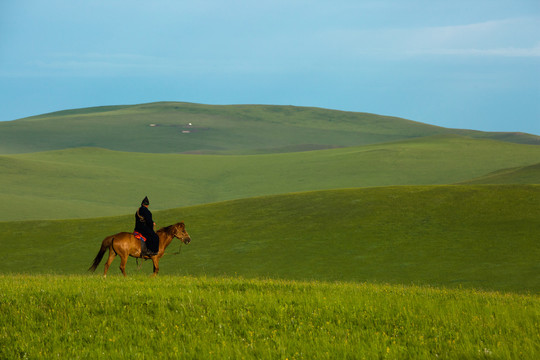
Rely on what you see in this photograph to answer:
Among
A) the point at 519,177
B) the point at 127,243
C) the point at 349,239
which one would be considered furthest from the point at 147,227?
the point at 519,177

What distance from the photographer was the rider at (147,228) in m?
17.3

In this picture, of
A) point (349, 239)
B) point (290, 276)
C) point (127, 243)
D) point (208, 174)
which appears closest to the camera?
point (127, 243)

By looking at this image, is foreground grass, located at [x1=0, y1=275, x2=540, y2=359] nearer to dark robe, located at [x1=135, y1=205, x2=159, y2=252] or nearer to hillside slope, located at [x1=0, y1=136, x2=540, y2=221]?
dark robe, located at [x1=135, y1=205, x2=159, y2=252]

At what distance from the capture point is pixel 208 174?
11038 cm

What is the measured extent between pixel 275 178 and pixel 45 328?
89.0 metres

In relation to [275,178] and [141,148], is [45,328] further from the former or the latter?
[141,148]

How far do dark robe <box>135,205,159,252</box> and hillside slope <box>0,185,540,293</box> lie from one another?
11.0 metres

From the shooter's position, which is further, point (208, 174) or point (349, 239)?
point (208, 174)

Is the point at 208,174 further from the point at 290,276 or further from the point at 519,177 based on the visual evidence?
the point at 290,276

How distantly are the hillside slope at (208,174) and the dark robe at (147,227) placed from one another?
160ft

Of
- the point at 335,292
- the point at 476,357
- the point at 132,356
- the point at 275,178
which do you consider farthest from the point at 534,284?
the point at 275,178

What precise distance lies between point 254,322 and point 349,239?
2305 cm

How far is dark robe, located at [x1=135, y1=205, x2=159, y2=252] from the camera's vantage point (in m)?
17.3

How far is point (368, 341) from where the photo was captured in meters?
11.0
